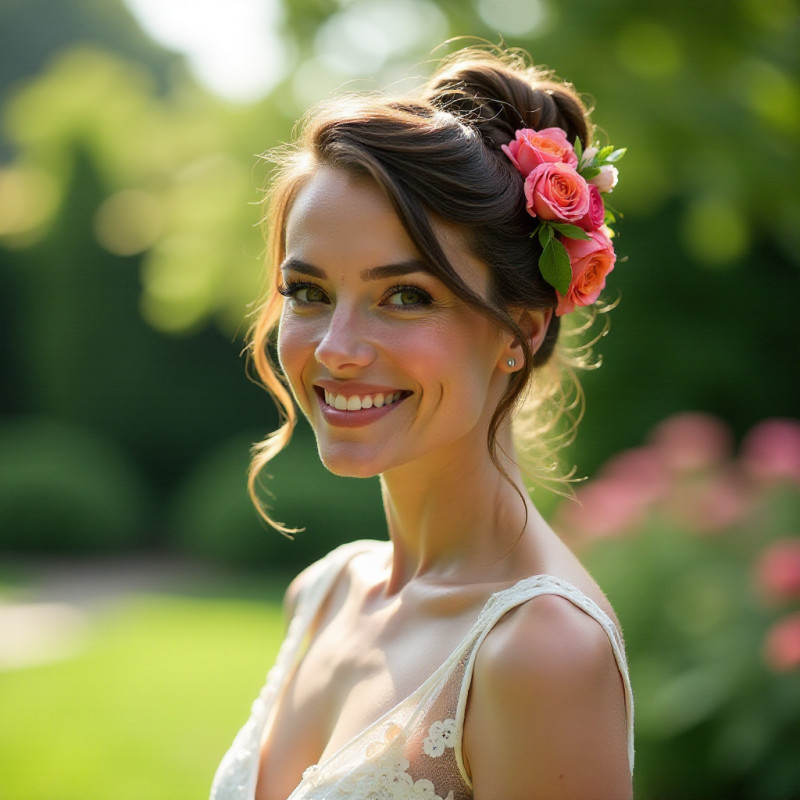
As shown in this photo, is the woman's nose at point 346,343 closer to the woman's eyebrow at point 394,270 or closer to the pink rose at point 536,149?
the woman's eyebrow at point 394,270

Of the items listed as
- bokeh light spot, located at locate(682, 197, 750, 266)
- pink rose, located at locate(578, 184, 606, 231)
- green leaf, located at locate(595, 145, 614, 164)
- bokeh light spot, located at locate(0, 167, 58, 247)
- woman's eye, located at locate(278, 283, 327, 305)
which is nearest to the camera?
woman's eye, located at locate(278, 283, 327, 305)

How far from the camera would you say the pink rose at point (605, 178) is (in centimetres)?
226

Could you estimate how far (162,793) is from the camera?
5293 mm

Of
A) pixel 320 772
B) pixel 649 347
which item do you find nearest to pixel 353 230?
pixel 320 772

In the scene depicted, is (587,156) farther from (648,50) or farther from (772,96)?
(648,50)

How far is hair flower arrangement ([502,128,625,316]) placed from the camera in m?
2.06

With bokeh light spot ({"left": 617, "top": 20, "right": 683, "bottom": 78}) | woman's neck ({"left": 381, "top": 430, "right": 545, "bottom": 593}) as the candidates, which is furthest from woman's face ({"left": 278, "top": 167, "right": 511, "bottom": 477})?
bokeh light spot ({"left": 617, "top": 20, "right": 683, "bottom": 78})

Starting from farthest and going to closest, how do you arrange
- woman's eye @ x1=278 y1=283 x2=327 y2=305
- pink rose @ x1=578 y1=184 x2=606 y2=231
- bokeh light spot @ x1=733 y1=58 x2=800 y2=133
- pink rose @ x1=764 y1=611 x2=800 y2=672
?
bokeh light spot @ x1=733 y1=58 x2=800 y2=133 < pink rose @ x1=764 y1=611 x2=800 y2=672 < pink rose @ x1=578 y1=184 x2=606 y2=231 < woman's eye @ x1=278 y1=283 x2=327 y2=305

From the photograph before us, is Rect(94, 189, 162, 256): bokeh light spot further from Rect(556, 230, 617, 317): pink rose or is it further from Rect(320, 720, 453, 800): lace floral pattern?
Rect(320, 720, 453, 800): lace floral pattern

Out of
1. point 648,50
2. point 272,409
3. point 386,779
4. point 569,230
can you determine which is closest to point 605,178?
point 569,230

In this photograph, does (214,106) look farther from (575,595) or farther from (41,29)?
(41,29)

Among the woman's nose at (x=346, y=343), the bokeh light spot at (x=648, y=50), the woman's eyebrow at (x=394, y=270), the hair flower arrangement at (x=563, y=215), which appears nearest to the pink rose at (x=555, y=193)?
the hair flower arrangement at (x=563, y=215)

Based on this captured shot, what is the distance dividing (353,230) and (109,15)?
89.4ft

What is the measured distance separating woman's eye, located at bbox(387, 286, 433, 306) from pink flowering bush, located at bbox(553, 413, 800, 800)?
7.96ft
